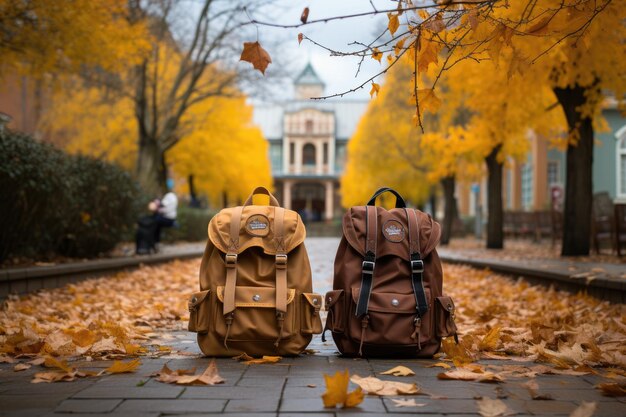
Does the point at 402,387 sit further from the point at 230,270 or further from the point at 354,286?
the point at 230,270

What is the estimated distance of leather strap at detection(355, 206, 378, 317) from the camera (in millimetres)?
4309

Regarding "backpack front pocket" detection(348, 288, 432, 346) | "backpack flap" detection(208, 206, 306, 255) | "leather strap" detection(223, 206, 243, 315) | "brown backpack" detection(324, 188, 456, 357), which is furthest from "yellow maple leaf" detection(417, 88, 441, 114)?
"leather strap" detection(223, 206, 243, 315)

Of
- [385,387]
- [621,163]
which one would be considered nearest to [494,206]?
[621,163]

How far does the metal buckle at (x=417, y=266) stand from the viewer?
4.38 m

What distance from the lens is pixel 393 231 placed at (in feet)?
14.8

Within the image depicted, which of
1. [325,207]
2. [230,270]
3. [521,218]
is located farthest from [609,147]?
[325,207]

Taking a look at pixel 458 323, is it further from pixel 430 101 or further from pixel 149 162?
pixel 149 162

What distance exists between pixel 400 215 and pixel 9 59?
Answer: 8.16m

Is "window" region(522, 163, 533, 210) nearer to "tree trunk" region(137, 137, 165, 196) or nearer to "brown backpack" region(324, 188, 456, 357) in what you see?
"tree trunk" region(137, 137, 165, 196)

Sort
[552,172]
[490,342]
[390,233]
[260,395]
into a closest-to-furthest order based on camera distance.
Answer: [260,395], [390,233], [490,342], [552,172]

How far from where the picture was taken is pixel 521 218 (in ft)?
90.7

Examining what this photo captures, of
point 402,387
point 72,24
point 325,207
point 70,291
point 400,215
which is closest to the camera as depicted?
point 402,387

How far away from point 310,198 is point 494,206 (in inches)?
2182

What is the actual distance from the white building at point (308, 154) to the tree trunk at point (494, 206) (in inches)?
2070
